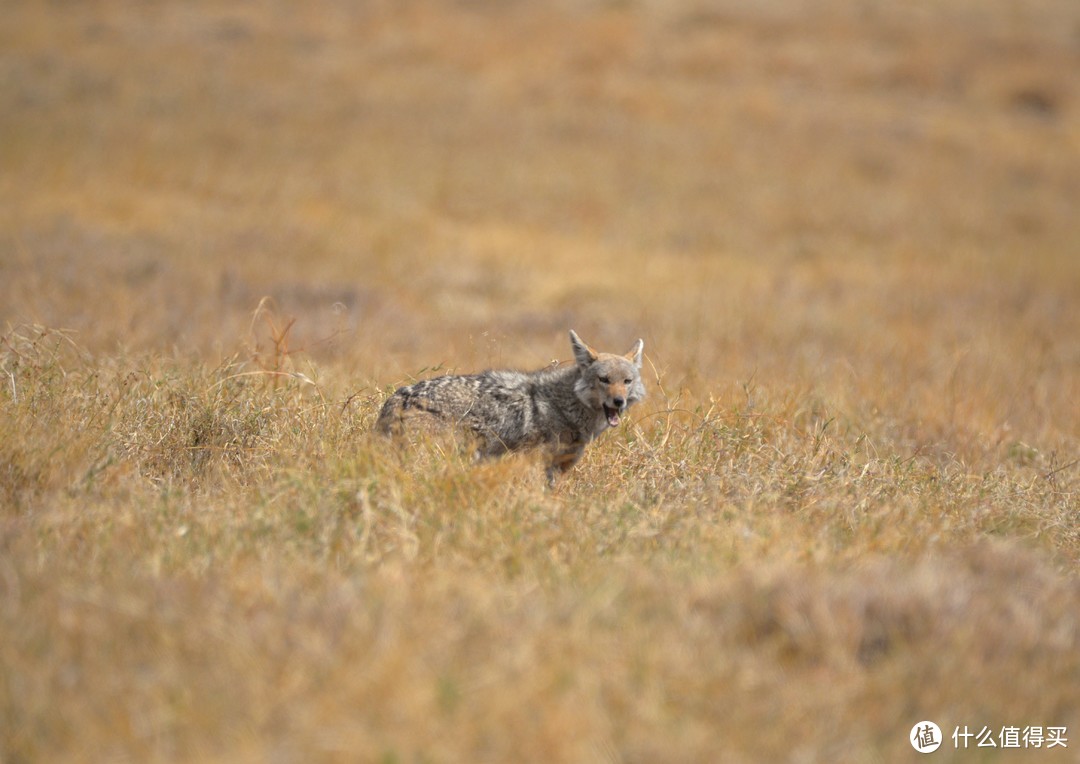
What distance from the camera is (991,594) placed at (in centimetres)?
459

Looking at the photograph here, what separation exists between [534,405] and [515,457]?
0.76 m

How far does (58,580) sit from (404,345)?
7332 mm

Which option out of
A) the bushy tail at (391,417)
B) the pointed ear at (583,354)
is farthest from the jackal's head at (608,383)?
the bushy tail at (391,417)

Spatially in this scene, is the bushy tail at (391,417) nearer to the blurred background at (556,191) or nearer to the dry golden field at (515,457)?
the dry golden field at (515,457)

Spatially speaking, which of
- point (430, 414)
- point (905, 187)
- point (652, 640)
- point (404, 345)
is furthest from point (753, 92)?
point (652, 640)

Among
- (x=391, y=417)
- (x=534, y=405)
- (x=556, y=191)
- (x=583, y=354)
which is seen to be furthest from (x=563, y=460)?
(x=556, y=191)

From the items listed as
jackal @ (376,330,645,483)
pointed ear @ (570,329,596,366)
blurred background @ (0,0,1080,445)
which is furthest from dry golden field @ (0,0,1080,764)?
pointed ear @ (570,329,596,366)

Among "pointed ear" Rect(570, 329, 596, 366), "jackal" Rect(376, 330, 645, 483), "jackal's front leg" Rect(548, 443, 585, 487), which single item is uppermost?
"pointed ear" Rect(570, 329, 596, 366)

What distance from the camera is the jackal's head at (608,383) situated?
21.2 feet

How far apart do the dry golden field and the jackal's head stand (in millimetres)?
288

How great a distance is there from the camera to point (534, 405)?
670 centimetres

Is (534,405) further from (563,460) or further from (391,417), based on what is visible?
(391,417)

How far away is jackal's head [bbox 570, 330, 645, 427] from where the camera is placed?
647 cm

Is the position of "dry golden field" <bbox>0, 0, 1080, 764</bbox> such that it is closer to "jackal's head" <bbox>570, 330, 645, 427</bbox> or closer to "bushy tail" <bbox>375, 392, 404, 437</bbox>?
"bushy tail" <bbox>375, 392, 404, 437</bbox>
